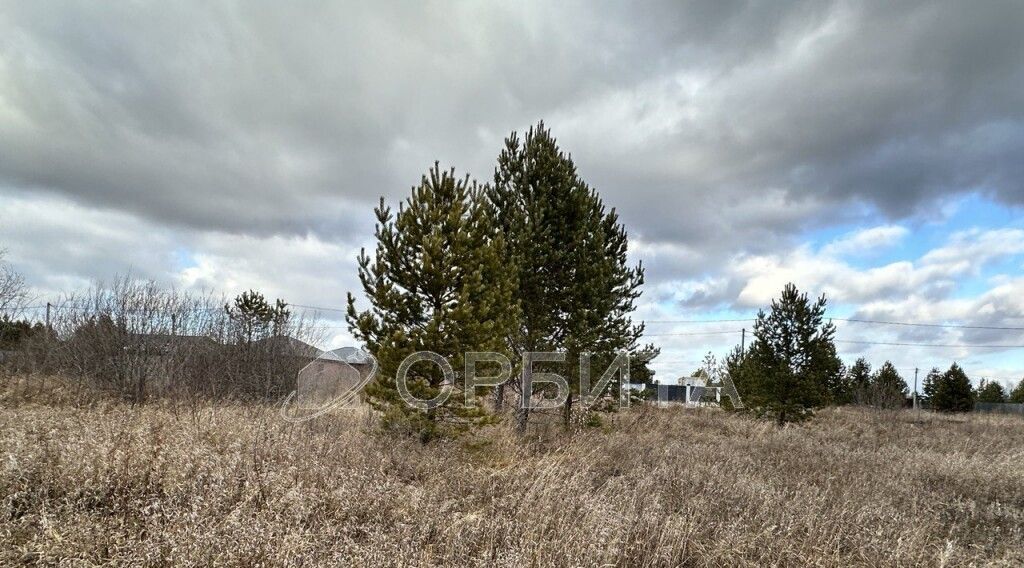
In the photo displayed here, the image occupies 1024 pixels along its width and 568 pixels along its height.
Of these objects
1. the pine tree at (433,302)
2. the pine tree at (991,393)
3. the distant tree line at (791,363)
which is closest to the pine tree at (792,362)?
the distant tree line at (791,363)

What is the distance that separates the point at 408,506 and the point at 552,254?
24.9 feet

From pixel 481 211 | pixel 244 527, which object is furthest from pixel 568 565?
pixel 481 211

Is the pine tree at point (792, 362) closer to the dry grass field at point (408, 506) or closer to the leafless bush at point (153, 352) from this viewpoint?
the dry grass field at point (408, 506)

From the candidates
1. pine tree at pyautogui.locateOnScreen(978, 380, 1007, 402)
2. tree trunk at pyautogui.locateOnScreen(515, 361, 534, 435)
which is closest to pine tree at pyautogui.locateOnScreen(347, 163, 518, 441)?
tree trunk at pyautogui.locateOnScreen(515, 361, 534, 435)

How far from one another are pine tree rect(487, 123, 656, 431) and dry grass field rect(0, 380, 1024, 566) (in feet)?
12.2

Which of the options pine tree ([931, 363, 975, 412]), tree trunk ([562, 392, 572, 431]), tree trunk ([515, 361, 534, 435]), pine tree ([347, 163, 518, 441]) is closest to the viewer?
pine tree ([347, 163, 518, 441])

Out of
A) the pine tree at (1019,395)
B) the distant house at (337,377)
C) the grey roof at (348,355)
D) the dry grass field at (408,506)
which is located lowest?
the pine tree at (1019,395)

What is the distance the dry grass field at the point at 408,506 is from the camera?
13.0 ft

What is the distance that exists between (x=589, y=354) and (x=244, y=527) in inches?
365

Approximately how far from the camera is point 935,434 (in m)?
18.8

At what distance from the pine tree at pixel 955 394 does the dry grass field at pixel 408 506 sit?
32.8 metres

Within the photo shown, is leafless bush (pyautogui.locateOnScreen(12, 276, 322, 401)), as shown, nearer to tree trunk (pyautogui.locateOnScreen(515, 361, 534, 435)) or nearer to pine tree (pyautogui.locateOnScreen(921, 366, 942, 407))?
tree trunk (pyautogui.locateOnScreen(515, 361, 534, 435))

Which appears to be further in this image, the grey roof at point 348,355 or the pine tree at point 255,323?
the pine tree at point 255,323

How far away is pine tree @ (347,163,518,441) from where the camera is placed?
351 inches
